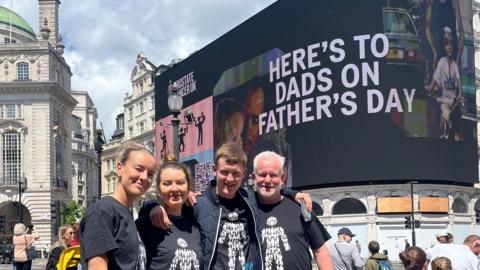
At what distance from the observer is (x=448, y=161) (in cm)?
4941

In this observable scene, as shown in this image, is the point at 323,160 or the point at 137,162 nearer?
the point at 137,162

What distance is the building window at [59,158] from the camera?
66.8 metres

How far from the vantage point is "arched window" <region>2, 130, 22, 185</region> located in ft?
207

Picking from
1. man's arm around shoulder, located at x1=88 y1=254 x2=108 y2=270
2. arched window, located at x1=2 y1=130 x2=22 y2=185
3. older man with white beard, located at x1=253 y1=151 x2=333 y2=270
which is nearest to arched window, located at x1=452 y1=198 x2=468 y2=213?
arched window, located at x1=2 y1=130 x2=22 y2=185

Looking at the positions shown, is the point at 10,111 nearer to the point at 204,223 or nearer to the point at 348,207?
the point at 348,207

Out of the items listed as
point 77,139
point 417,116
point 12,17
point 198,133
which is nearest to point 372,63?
point 417,116

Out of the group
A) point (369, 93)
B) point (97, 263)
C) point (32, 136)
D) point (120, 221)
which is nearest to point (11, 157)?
point (32, 136)

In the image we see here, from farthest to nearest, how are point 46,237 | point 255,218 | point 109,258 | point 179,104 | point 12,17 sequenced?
point 12,17 → point 46,237 → point 179,104 → point 255,218 → point 109,258

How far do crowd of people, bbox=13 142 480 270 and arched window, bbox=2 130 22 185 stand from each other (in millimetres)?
60716

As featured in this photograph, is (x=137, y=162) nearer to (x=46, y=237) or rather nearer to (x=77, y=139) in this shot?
(x=46, y=237)

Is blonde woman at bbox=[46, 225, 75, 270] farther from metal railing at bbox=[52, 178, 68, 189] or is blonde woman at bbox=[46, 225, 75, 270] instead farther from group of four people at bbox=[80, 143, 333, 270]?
metal railing at bbox=[52, 178, 68, 189]

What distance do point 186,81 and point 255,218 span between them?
6286 cm

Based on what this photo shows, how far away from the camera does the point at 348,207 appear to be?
2014 inches

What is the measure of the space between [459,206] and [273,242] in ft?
166
